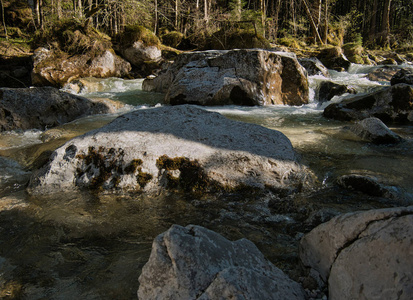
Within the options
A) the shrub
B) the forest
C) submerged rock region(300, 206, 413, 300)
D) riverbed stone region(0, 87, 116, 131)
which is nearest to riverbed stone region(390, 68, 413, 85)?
the forest

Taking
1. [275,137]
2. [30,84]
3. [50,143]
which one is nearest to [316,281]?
[275,137]

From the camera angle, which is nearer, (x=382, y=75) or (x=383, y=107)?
(x=383, y=107)

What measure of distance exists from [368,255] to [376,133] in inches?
169

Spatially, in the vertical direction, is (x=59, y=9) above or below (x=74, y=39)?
above

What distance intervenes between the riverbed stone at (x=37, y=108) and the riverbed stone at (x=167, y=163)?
12.5 feet

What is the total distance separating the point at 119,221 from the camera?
101 inches

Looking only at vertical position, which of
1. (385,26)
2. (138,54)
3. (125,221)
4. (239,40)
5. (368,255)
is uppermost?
(385,26)

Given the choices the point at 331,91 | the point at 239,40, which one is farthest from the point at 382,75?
the point at 239,40

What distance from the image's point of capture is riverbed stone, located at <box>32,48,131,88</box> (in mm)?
13383

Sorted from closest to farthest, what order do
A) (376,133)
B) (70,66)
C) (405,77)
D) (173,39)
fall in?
(376,133) → (405,77) → (70,66) → (173,39)

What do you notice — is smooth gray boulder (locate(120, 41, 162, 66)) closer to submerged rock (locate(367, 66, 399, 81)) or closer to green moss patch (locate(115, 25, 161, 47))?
green moss patch (locate(115, 25, 161, 47))

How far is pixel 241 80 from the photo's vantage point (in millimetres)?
8547

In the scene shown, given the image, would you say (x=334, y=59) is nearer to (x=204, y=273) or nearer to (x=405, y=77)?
(x=405, y=77)

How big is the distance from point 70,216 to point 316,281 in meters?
2.07
